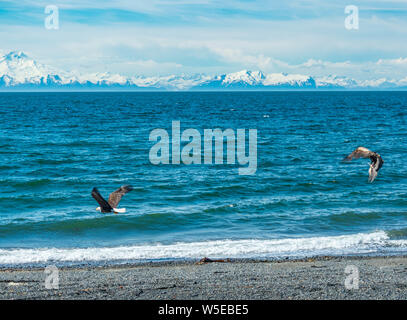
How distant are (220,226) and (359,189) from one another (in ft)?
32.4

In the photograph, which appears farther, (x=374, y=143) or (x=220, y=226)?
(x=374, y=143)

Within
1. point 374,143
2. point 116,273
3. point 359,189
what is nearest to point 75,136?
point 374,143

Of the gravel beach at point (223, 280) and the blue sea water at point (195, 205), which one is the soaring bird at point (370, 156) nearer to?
the gravel beach at point (223, 280)

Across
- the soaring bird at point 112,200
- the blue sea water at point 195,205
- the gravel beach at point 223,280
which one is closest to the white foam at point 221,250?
the blue sea water at point 195,205

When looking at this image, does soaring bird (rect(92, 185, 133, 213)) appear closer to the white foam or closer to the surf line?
the white foam

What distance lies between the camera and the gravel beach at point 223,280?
31.6 feet

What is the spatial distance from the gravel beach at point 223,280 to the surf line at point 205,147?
16378mm

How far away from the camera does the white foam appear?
14367 mm

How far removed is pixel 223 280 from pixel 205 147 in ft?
99.2

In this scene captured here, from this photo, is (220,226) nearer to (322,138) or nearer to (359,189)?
(359,189)

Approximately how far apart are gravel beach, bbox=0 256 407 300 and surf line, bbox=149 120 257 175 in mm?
16378

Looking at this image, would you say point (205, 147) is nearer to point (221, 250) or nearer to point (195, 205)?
point (195, 205)
